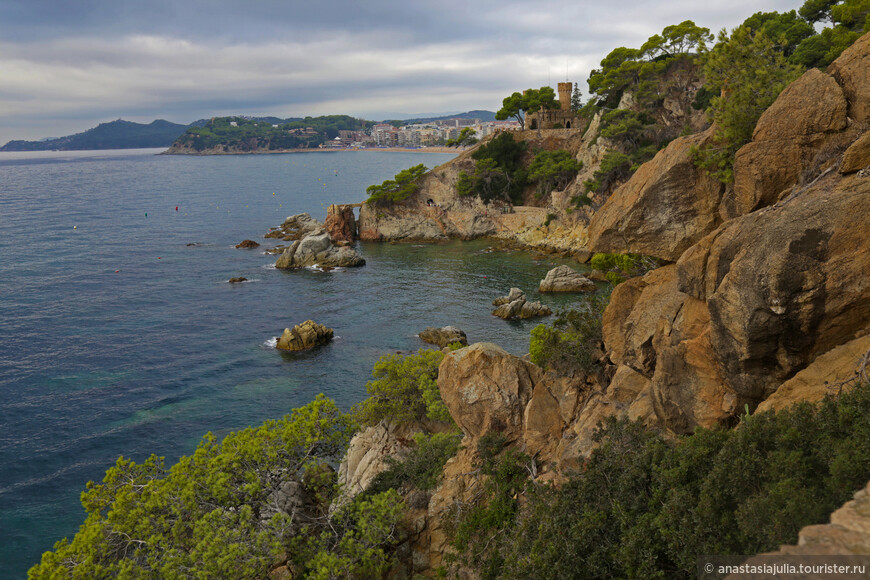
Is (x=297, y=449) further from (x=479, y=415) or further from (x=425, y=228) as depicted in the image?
(x=425, y=228)

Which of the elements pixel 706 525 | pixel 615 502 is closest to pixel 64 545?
pixel 615 502

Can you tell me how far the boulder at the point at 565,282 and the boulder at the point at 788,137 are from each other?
4592 centimetres

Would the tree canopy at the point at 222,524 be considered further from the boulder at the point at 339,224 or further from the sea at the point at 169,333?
the boulder at the point at 339,224

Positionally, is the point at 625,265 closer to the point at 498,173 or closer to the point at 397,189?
the point at 397,189

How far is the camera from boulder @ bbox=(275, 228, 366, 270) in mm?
77625

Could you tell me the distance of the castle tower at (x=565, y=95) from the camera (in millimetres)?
113000

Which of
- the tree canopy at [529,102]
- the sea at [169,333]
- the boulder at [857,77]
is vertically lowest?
the sea at [169,333]

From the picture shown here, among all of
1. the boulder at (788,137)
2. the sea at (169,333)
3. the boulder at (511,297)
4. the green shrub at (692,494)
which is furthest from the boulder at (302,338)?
the boulder at (788,137)

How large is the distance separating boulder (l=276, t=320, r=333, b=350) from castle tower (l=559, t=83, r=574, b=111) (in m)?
84.2

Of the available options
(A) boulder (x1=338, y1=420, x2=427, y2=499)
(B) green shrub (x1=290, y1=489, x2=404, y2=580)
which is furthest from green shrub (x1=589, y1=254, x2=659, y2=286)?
(B) green shrub (x1=290, y1=489, x2=404, y2=580)

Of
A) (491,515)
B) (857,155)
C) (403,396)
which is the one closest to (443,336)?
(403,396)

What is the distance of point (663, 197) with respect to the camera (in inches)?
681

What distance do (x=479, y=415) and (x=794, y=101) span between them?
556 inches

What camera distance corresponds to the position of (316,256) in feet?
259
